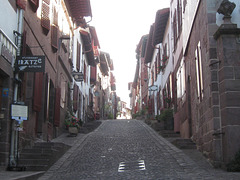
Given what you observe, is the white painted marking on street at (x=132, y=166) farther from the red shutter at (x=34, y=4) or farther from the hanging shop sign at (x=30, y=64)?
the red shutter at (x=34, y=4)

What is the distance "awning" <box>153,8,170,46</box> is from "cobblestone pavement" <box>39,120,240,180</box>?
8.25 m

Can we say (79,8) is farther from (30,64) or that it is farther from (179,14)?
(30,64)

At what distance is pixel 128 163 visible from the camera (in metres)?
9.72

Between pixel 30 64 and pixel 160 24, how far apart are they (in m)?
13.3

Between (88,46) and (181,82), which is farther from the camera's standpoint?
(88,46)

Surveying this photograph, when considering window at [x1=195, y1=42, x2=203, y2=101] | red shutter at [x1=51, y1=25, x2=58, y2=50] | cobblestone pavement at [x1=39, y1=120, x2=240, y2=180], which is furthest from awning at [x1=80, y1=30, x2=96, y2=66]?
window at [x1=195, y1=42, x2=203, y2=101]

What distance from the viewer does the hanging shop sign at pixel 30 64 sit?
9.17m

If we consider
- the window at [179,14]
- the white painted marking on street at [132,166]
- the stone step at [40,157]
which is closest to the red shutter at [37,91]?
the stone step at [40,157]

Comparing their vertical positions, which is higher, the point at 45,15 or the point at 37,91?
the point at 45,15

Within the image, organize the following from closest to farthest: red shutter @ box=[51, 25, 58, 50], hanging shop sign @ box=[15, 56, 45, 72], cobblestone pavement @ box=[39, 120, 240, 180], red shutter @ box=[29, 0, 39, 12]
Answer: cobblestone pavement @ box=[39, 120, 240, 180] < hanging shop sign @ box=[15, 56, 45, 72] < red shutter @ box=[29, 0, 39, 12] < red shutter @ box=[51, 25, 58, 50]

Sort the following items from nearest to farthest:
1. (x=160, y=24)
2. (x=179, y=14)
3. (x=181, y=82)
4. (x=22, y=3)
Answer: (x=22, y=3)
(x=181, y=82)
(x=179, y=14)
(x=160, y=24)

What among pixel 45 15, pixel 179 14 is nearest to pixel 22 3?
pixel 45 15

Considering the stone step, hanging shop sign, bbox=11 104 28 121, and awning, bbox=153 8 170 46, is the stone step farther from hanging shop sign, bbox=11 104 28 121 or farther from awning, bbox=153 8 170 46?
awning, bbox=153 8 170 46

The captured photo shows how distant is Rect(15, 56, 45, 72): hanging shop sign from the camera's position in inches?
361
